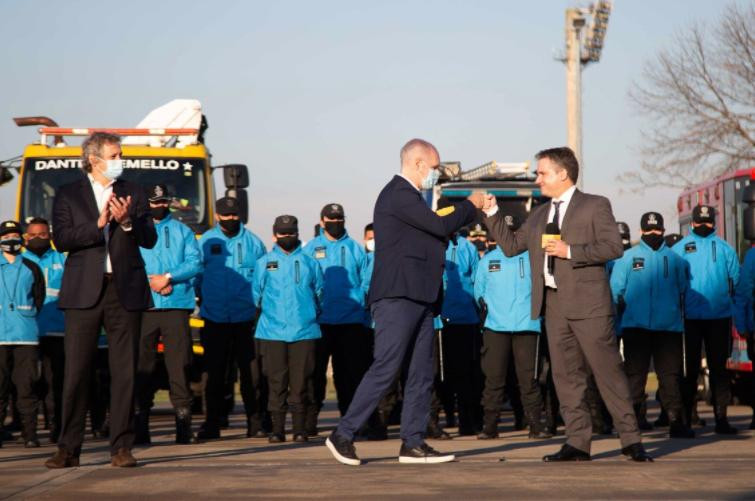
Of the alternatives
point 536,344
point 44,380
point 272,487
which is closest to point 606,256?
point 272,487

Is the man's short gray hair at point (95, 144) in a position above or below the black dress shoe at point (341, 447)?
above

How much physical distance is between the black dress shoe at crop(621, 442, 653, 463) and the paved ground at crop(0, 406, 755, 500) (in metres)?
0.08

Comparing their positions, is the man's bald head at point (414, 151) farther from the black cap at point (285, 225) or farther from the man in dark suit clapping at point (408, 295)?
the black cap at point (285, 225)

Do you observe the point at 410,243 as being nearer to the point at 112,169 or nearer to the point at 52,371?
the point at 112,169

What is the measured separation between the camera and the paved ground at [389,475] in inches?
341

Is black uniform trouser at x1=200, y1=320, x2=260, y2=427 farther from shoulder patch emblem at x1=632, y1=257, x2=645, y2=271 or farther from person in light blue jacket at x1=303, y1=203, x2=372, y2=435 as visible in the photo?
shoulder patch emblem at x1=632, y1=257, x2=645, y2=271

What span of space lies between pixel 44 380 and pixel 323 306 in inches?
113

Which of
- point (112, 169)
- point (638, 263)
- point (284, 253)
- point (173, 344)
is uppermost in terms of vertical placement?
point (112, 169)

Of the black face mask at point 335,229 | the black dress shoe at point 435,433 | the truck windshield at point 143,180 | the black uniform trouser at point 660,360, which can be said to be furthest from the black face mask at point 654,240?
the truck windshield at point 143,180

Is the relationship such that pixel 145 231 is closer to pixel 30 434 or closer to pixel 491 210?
pixel 491 210

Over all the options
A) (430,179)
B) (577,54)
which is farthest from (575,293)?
(577,54)

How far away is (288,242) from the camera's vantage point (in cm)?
1405

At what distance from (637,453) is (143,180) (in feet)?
30.4

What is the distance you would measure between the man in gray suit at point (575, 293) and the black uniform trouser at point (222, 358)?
437cm
